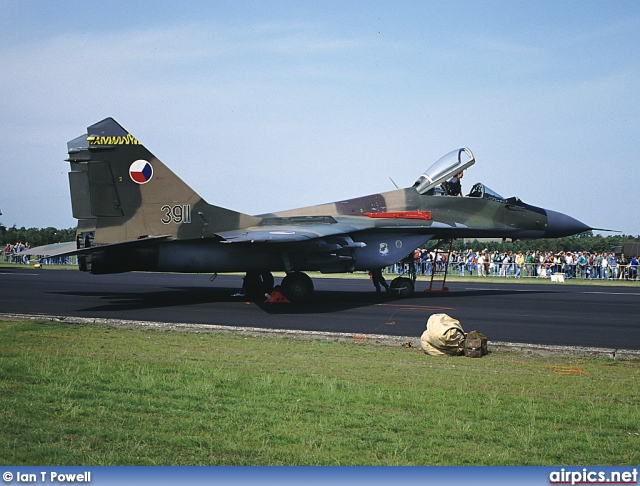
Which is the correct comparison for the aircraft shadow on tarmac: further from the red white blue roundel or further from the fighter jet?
the red white blue roundel

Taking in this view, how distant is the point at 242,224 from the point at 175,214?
74.4 inches

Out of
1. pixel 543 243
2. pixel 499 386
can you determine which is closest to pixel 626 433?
pixel 499 386

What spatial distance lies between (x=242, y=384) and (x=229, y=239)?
29.0 feet

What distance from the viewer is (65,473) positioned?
16.0 feet

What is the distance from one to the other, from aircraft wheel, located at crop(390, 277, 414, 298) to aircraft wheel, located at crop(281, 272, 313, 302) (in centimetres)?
328

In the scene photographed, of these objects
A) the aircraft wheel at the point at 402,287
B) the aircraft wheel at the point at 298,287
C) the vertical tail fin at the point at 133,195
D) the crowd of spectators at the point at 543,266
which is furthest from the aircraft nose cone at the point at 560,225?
the crowd of spectators at the point at 543,266

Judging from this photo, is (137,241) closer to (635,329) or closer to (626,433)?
(635,329)

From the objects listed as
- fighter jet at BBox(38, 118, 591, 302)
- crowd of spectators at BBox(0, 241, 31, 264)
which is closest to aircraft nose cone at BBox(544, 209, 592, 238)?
fighter jet at BBox(38, 118, 591, 302)

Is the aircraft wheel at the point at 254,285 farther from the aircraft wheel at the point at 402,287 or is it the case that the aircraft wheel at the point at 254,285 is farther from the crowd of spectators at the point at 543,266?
the crowd of spectators at the point at 543,266

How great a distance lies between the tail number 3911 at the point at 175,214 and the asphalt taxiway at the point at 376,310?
2.34 metres

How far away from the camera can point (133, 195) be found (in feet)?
58.8

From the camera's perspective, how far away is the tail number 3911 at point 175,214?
1808 centimetres

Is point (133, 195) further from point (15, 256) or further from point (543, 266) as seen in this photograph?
point (15, 256)

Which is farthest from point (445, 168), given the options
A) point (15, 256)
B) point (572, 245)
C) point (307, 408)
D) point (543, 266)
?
point (572, 245)
